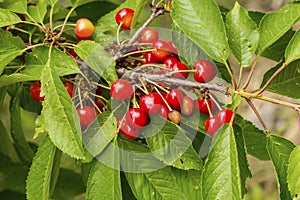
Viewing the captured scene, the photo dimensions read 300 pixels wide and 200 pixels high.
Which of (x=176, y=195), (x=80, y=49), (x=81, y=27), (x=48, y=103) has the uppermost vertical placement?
(x=81, y=27)

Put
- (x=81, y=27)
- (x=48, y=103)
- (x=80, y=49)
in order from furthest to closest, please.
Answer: (x=81, y=27) → (x=80, y=49) → (x=48, y=103)

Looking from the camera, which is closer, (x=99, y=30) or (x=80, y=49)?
(x=80, y=49)

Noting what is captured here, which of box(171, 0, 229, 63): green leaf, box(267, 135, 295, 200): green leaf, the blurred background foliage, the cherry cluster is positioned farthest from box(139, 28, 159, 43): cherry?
the blurred background foliage

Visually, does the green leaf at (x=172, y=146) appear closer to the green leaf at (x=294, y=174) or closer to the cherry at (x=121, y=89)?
the cherry at (x=121, y=89)

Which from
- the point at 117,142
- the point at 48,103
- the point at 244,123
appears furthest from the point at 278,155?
the point at 48,103

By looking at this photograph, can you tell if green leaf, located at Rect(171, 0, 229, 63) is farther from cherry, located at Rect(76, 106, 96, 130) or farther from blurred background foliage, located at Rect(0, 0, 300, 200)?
blurred background foliage, located at Rect(0, 0, 300, 200)

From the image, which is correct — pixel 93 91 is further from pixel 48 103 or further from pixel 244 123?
pixel 244 123

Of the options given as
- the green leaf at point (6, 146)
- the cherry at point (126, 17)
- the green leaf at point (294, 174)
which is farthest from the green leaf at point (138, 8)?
the green leaf at point (6, 146)
